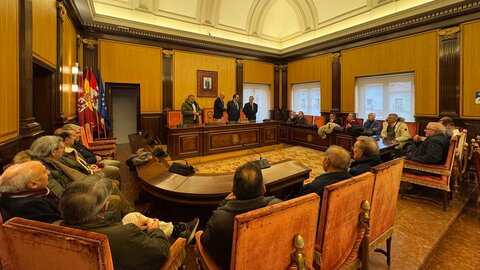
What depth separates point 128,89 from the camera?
7293 millimetres

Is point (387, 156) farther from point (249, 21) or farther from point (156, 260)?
point (249, 21)

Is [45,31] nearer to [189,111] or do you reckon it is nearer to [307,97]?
[189,111]

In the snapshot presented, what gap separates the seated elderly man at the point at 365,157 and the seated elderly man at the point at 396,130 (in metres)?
3.11

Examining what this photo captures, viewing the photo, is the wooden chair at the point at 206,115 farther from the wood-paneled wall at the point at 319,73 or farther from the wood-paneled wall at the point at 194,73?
the wood-paneled wall at the point at 319,73

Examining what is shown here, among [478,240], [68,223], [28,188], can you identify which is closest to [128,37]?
[28,188]

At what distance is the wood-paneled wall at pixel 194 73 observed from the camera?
7.61 meters

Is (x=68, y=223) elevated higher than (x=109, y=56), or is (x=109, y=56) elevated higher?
(x=109, y=56)

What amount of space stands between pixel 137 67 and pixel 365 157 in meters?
6.68

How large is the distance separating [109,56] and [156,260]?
267 inches

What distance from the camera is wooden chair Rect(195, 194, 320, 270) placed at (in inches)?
39.7

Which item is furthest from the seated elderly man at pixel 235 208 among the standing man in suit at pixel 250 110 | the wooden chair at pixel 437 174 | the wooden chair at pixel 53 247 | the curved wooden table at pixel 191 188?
the standing man in suit at pixel 250 110

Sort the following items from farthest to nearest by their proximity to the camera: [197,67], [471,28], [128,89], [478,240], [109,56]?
[197,67], [128,89], [109,56], [471,28], [478,240]

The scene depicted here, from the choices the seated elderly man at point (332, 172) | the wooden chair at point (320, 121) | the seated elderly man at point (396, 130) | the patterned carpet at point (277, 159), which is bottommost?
the patterned carpet at point (277, 159)

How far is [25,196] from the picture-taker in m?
1.38
